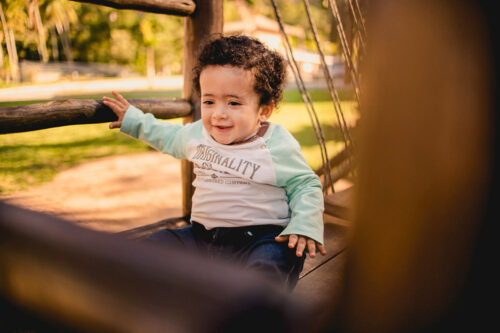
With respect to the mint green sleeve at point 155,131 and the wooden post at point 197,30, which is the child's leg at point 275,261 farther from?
the wooden post at point 197,30

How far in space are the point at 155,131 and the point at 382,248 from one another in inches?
50.7

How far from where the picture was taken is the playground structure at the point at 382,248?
30cm

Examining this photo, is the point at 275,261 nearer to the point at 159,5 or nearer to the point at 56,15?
the point at 159,5

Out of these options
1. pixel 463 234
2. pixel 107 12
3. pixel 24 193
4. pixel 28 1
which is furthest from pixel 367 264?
pixel 107 12

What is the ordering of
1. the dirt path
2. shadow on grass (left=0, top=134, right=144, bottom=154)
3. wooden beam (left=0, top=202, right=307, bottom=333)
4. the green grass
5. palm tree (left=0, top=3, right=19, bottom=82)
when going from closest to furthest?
wooden beam (left=0, top=202, right=307, bottom=333) < palm tree (left=0, top=3, right=19, bottom=82) < the dirt path < the green grass < shadow on grass (left=0, top=134, right=144, bottom=154)

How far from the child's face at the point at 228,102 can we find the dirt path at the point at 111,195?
1.32 metres

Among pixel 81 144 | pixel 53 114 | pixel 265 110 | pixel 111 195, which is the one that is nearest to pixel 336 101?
pixel 265 110

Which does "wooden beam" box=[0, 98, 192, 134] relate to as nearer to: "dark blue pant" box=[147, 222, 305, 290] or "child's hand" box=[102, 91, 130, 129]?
"child's hand" box=[102, 91, 130, 129]

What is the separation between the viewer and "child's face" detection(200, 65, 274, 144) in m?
1.33

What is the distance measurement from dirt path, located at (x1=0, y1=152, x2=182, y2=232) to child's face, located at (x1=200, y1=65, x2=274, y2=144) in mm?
1322

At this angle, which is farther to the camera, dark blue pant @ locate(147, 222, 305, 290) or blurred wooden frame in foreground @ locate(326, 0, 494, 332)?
dark blue pant @ locate(147, 222, 305, 290)

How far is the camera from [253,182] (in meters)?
1.35

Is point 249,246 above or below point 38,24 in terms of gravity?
below

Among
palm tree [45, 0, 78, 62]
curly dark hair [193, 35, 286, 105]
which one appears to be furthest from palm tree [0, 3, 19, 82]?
curly dark hair [193, 35, 286, 105]
